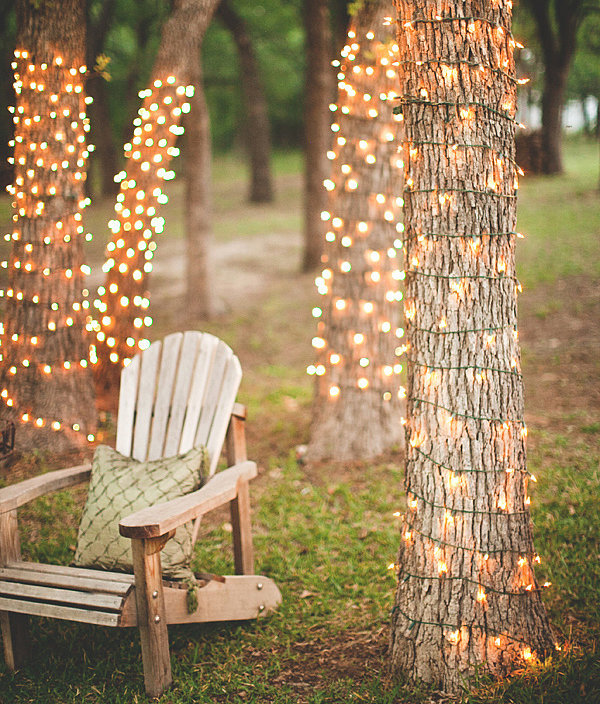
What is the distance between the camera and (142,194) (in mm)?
4719

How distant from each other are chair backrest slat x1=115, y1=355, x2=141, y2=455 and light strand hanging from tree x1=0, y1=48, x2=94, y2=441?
1.11 metres

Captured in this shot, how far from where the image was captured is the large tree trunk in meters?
2.25

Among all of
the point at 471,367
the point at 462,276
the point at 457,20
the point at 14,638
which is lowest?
the point at 14,638

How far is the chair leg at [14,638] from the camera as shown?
104 inches

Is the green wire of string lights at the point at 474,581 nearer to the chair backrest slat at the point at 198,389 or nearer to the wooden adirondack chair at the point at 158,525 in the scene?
the wooden adirondack chair at the point at 158,525

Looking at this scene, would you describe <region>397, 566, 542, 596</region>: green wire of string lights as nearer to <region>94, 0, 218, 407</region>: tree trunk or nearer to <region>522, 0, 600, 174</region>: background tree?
<region>94, 0, 218, 407</region>: tree trunk

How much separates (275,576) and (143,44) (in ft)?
49.7

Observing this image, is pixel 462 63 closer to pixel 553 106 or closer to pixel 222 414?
pixel 222 414

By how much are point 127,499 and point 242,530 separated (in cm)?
57

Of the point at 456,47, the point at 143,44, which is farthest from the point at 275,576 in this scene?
the point at 143,44

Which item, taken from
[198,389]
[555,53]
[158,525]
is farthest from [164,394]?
[555,53]

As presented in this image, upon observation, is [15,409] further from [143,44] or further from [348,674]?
[143,44]

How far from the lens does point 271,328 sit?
799 cm

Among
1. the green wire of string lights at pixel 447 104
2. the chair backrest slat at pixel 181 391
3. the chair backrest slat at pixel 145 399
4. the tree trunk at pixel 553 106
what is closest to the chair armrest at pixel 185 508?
the chair backrest slat at pixel 181 391
